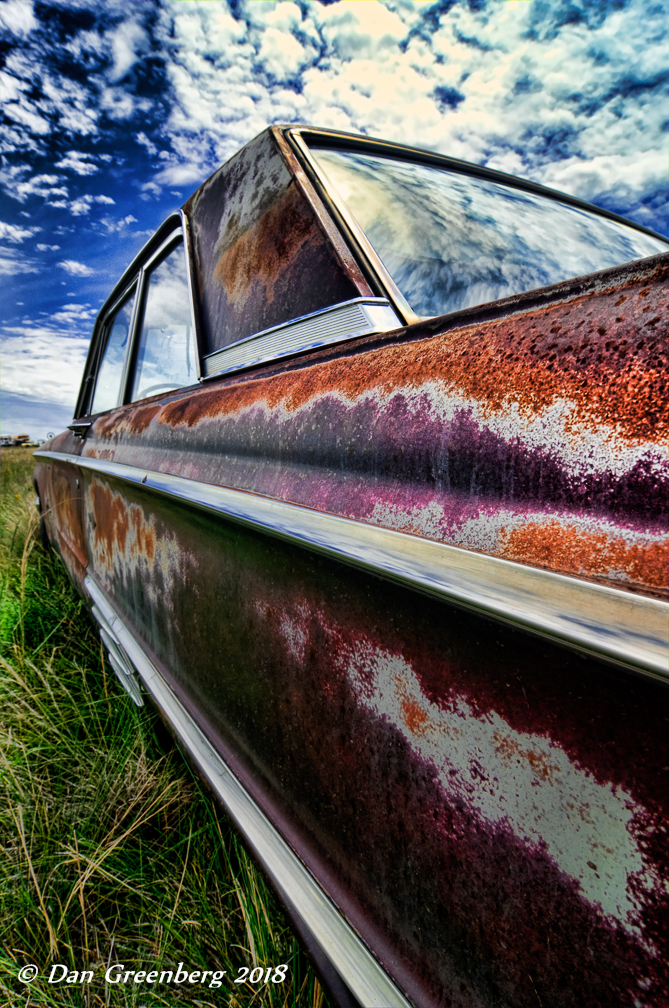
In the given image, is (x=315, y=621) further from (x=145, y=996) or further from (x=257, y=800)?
(x=145, y=996)

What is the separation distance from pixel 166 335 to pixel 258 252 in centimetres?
83

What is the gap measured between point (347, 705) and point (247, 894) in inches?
30.8

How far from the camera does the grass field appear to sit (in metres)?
1.04

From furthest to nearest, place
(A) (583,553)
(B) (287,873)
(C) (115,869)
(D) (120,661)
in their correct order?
(D) (120,661), (C) (115,869), (B) (287,873), (A) (583,553)

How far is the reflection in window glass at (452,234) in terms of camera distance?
1.17m

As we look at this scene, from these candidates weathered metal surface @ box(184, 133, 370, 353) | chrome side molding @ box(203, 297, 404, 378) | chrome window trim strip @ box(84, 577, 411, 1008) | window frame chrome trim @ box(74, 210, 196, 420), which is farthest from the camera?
window frame chrome trim @ box(74, 210, 196, 420)

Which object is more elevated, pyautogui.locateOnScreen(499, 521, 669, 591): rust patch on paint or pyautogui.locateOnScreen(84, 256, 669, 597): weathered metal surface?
pyautogui.locateOnScreen(84, 256, 669, 597): weathered metal surface

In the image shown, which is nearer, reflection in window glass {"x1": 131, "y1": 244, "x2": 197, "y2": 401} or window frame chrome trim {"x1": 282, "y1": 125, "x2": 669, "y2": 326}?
window frame chrome trim {"x1": 282, "y1": 125, "x2": 669, "y2": 326}

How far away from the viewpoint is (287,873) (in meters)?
0.77

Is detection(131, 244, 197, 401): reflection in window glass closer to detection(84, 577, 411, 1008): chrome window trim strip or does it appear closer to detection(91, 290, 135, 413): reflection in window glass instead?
detection(91, 290, 135, 413): reflection in window glass

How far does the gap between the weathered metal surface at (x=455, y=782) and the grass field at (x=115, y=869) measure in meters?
0.47

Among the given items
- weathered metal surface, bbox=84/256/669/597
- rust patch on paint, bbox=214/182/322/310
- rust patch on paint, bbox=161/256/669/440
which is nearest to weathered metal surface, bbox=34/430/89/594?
rust patch on paint, bbox=214/182/322/310

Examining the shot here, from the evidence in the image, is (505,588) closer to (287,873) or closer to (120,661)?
(287,873)
